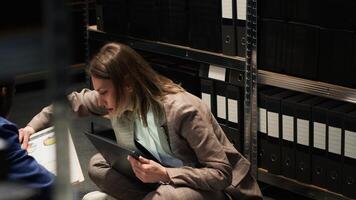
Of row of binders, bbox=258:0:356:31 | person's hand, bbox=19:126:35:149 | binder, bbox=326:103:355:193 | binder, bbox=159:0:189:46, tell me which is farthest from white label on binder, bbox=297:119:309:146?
person's hand, bbox=19:126:35:149

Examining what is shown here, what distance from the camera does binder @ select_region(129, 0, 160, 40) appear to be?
316 cm

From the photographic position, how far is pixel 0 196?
401 mm

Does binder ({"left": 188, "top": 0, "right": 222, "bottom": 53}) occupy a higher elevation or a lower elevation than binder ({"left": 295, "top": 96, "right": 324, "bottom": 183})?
higher

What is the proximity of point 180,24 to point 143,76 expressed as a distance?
1000 mm

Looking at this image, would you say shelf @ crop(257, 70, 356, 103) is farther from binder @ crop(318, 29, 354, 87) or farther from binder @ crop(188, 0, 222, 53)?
binder @ crop(188, 0, 222, 53)

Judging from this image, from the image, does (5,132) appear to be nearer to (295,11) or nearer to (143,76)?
(143,76)

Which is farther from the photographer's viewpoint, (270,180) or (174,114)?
(270,180)

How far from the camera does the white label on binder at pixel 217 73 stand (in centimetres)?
284

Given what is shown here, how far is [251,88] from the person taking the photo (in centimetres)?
Result: 276

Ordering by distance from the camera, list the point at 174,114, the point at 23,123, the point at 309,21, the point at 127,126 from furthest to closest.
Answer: the point at 23,123 < the point at 309,21 < the point at 127,126 < the point at 174,114

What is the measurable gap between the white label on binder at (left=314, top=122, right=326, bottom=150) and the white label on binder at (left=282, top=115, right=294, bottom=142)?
12 centimetres

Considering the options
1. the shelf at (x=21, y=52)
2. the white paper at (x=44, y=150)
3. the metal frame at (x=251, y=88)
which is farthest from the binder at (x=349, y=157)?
the shelf at (x=21, y=52)

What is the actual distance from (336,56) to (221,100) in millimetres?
660

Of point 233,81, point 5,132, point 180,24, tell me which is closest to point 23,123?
point 180,24
